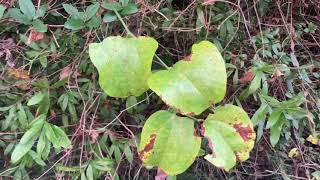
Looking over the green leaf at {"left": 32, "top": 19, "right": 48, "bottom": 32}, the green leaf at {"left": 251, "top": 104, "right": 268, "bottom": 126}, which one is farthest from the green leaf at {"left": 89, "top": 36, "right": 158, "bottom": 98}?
the green leaf at {"left": 251, "top": 104, "right": 268, "bottom": 126}

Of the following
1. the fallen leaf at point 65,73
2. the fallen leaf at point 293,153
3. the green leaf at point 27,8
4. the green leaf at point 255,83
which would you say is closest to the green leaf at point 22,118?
the fallen leaf at point 65,73

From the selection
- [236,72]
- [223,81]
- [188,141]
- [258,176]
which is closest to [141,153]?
[188,141]

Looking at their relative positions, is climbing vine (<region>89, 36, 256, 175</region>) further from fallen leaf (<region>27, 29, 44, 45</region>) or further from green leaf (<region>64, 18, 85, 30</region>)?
fallen leaf (<region>27, 29, 44, 45</region>)

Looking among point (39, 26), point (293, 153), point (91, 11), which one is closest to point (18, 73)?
point (39, 26)

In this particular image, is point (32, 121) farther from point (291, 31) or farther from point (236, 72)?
point (291, 31)

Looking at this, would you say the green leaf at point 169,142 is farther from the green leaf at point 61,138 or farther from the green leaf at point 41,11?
the green leaf at point 41,11

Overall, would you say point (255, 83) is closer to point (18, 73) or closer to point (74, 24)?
point (74, 24)

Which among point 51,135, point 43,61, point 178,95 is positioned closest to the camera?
point 178,95
